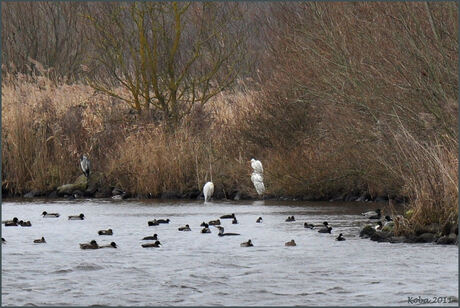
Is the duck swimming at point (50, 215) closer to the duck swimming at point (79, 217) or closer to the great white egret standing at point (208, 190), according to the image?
the duck swimming at point (79, 217)

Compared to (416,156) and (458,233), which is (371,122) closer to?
(416,156)

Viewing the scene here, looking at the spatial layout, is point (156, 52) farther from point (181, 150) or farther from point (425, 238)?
point (425, 238)

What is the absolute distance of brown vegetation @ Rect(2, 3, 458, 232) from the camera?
18656 mm

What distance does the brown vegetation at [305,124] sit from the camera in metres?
18.7

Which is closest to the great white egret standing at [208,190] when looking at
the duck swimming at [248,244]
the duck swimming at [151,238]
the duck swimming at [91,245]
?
the duck swimming at [151,238]

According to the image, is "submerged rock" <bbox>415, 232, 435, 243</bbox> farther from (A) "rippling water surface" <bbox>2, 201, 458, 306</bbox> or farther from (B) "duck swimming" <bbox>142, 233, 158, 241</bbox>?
(B) "duck swimming" <bbox>142, 233, 158, 241</bbox>

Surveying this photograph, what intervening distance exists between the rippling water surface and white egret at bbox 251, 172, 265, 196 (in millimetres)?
4229

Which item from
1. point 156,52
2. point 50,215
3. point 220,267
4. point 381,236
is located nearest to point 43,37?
point 156,52

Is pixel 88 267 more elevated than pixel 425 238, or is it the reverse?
pixel 425 238

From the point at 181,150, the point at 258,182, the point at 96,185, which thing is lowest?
the point at 258,182

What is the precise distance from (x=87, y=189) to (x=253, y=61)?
12.7 m

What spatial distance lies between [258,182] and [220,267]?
36.2 feet

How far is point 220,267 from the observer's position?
14.5m

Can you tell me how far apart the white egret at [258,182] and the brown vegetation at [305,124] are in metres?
0.24
